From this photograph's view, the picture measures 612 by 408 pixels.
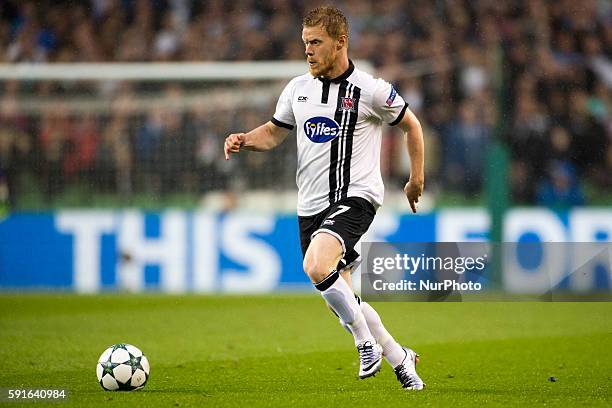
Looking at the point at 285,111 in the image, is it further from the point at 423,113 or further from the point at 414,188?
the point at 423,113

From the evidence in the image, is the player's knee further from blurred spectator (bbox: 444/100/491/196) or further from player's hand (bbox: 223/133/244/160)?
blurred spectator (bbox: 444/100/491/196)

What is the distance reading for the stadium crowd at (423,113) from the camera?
48.5 feet

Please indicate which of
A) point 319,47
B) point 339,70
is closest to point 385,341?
point 339,70

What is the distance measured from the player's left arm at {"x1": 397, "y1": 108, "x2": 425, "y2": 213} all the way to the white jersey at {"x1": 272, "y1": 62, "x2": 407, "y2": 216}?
0.06 meters

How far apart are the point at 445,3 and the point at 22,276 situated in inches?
301

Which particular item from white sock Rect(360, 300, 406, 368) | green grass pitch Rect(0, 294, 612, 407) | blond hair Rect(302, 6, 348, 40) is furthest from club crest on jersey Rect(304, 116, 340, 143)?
green grass pitch Rect(0, 294, 612, 407)

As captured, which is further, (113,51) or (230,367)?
(113,51)

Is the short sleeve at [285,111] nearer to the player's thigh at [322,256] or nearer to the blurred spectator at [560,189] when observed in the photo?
the player's thigh at [322,256]

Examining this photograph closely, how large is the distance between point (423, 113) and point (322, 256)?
9224 mm

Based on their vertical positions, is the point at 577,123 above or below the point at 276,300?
above

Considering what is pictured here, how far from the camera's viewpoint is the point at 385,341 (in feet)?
21.6

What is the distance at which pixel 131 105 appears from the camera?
49.8ft

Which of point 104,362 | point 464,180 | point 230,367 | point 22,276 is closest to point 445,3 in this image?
point 464,180

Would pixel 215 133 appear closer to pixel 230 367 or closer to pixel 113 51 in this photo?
pixel 113 51
